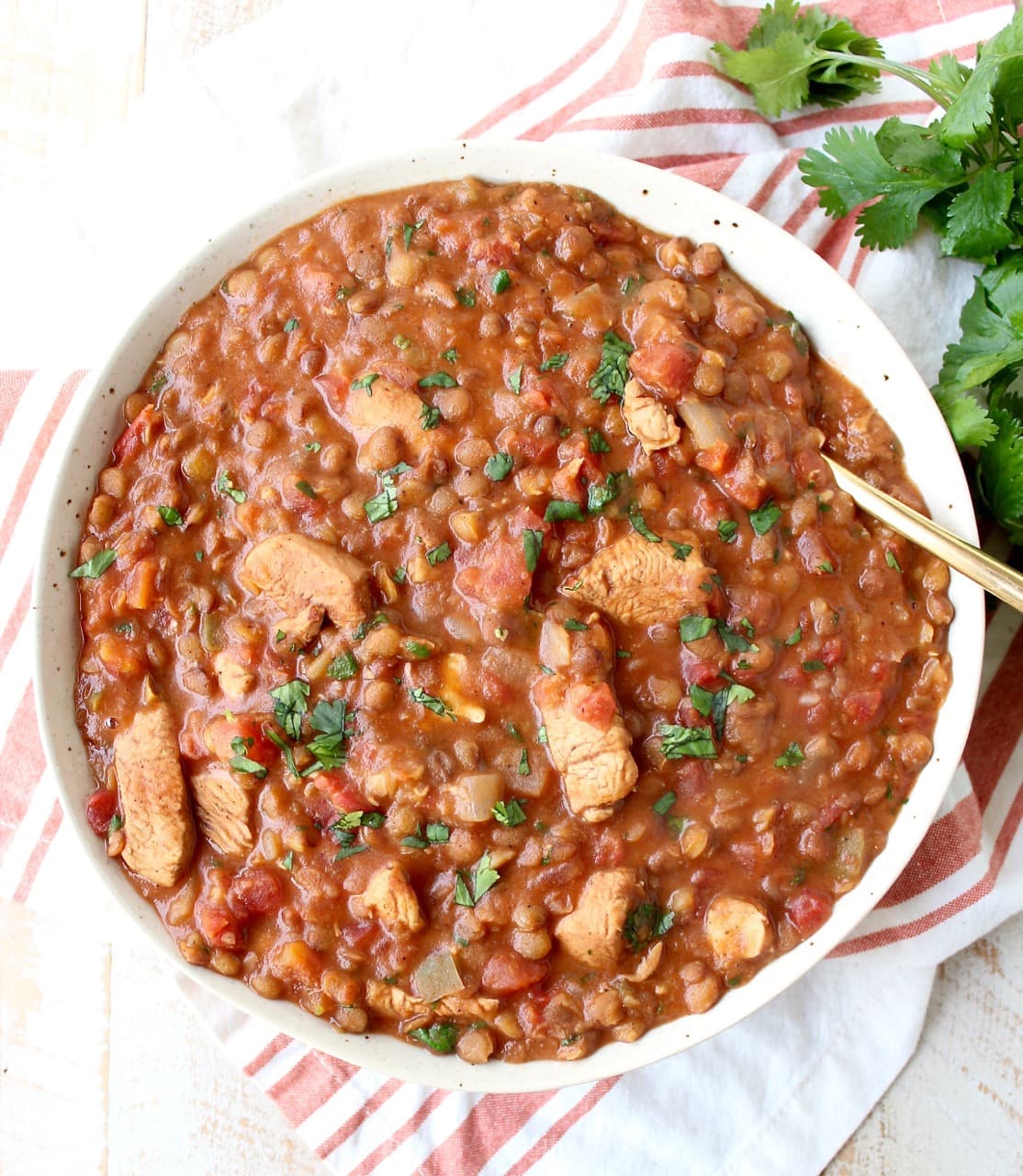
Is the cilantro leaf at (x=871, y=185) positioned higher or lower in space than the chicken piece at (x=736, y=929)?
higher

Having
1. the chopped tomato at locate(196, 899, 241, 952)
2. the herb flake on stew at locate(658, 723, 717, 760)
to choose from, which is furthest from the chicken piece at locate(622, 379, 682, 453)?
the chopped tomato at locate(196, 899, 241, 952)

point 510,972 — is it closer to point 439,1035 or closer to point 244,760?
point 439,1035

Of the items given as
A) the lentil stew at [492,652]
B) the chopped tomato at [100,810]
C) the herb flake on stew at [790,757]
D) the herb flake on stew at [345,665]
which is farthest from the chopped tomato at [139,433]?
the herb flake on stew at [790,757]

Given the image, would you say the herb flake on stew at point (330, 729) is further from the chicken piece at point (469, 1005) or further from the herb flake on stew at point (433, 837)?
the chicken piece at point (469, 1005)

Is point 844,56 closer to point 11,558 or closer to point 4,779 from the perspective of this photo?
point 11,558

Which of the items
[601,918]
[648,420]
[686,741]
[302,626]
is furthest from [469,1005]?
[648,420]

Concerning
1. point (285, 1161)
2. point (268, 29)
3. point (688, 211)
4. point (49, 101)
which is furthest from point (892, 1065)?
point (49, 101)
